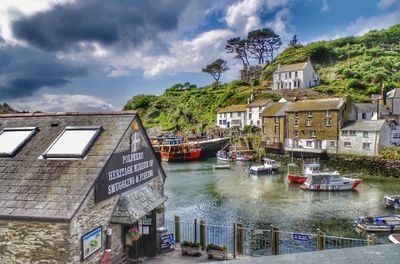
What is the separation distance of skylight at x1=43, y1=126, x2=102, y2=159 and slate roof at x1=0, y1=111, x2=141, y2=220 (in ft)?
0.70

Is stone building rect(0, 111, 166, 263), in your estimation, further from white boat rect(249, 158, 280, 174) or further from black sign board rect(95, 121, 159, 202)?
white boat rect(249, 158, 280, 174)

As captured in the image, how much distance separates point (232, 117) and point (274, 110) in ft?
62.3

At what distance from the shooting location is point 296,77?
8588 centimetres

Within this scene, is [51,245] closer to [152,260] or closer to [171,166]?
[152,260]

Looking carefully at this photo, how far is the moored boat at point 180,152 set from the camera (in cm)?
6971

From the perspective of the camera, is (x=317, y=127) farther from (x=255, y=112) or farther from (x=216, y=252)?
(x=216, y=252)

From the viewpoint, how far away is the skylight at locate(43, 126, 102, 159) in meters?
11.6

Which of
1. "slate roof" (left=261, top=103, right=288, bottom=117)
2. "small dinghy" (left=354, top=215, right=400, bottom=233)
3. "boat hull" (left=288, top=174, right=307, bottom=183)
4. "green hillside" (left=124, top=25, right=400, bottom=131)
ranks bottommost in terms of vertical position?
"small dinghy" (left=354, top=215, right=400, bottom=233)

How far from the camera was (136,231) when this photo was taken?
42.8 ft

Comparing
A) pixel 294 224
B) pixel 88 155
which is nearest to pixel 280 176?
pixel 294 224

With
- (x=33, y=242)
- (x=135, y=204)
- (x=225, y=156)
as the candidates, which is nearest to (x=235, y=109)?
(x=225, y=156)

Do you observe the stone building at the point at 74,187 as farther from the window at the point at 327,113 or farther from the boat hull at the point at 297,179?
the window at the point at 327,113

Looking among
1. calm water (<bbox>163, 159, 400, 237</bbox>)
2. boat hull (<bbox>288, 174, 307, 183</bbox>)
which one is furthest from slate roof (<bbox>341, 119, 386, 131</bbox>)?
boat hull (<bbox>288, 174, 307, 183</bbox>)

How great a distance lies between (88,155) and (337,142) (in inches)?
1951
